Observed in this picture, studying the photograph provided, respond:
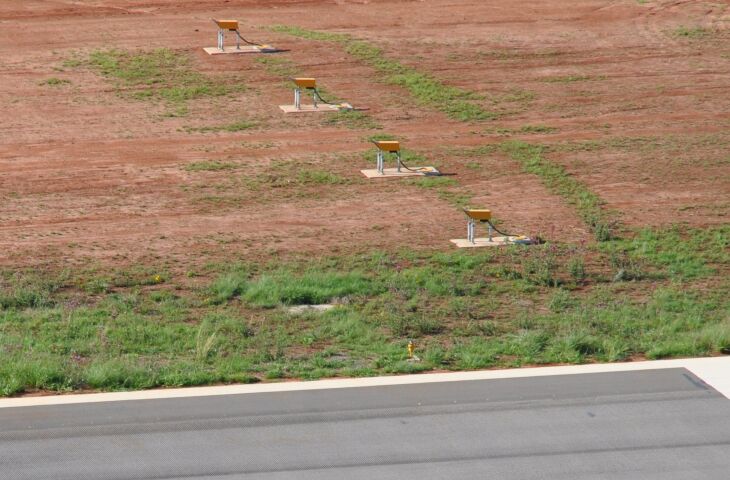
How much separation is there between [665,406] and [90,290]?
28.2 ft

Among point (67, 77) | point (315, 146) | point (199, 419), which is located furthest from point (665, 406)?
point (67, 77)

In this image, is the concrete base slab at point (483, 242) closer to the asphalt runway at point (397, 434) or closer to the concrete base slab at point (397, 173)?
the concrete base slab at point (397, 173)

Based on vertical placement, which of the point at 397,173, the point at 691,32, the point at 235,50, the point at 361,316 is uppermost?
the point at 691,32

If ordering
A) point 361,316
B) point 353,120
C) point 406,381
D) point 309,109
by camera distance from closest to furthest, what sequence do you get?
point 406,381 < point 361,316 < point 353,120 < point 309,109

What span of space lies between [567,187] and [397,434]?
1166 centimetres

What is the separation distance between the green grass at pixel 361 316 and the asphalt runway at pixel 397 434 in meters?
0.99

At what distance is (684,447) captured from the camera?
13.1 metres

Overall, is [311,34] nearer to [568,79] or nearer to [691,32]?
[568,79]

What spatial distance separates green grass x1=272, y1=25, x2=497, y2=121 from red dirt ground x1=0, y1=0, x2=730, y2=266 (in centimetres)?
37

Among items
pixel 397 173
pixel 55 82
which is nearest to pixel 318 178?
pixel 397 173

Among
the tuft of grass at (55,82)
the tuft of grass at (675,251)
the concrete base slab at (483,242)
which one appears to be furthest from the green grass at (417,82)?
the tuft of grass at (675,251)

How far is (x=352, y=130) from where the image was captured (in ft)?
88.9

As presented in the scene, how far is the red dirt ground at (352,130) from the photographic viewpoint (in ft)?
71.8

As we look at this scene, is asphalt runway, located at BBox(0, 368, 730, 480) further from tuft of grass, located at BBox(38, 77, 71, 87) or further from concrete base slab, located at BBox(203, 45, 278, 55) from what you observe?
concrete base slab, located at BBox(203, 45, 278, 55)
